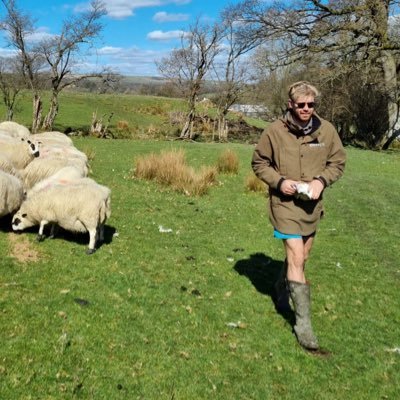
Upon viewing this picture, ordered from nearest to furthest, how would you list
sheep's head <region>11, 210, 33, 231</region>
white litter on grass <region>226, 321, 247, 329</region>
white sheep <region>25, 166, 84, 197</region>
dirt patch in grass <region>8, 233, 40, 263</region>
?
white litter on grass <region>226, 321, 247, 329</region> → dirt patch in grass <region>8, 233, 40, 263</region> → sheep's head <region>11, 210, 33, 231</region> → white sheep <region>25, 166, 84, 197</region>

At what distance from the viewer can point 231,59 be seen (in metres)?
38.6

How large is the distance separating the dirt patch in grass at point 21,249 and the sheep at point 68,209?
22 cm

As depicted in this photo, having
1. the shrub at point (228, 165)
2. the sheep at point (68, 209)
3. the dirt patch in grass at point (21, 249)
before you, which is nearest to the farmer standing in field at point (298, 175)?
the sheep at point (68, 209)

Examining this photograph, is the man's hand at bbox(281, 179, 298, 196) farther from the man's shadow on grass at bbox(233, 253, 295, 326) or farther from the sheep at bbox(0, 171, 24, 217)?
the sheep at bbox(0, 171, 24, 217)

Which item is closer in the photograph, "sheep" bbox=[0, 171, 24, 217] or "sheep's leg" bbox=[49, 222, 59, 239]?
"sheep" bbox=[0, 171, 24, 217]

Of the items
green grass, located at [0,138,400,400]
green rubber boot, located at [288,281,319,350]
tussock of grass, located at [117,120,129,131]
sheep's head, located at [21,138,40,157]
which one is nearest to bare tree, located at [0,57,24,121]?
tussock of grass, located at [117,120,129,131]

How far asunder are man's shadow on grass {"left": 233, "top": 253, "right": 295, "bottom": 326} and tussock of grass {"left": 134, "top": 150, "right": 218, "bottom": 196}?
19.0 ft

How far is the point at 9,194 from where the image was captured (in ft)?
28.9

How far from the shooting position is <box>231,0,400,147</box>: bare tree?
2986 centimetres

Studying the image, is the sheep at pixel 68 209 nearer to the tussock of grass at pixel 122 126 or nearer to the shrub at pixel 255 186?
the shrub at pixel 255 186

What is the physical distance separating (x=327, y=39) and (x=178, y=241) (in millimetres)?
26598

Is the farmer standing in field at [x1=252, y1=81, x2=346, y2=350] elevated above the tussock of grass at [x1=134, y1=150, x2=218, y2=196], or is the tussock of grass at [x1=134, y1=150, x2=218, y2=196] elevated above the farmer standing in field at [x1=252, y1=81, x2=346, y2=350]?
the farmer standing in field at [x1=252, y1=81, x2=346, y2=350]

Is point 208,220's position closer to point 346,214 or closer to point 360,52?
point 346,214

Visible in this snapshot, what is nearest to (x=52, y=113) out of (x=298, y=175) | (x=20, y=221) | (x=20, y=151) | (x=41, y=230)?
(x=20, y=151)
